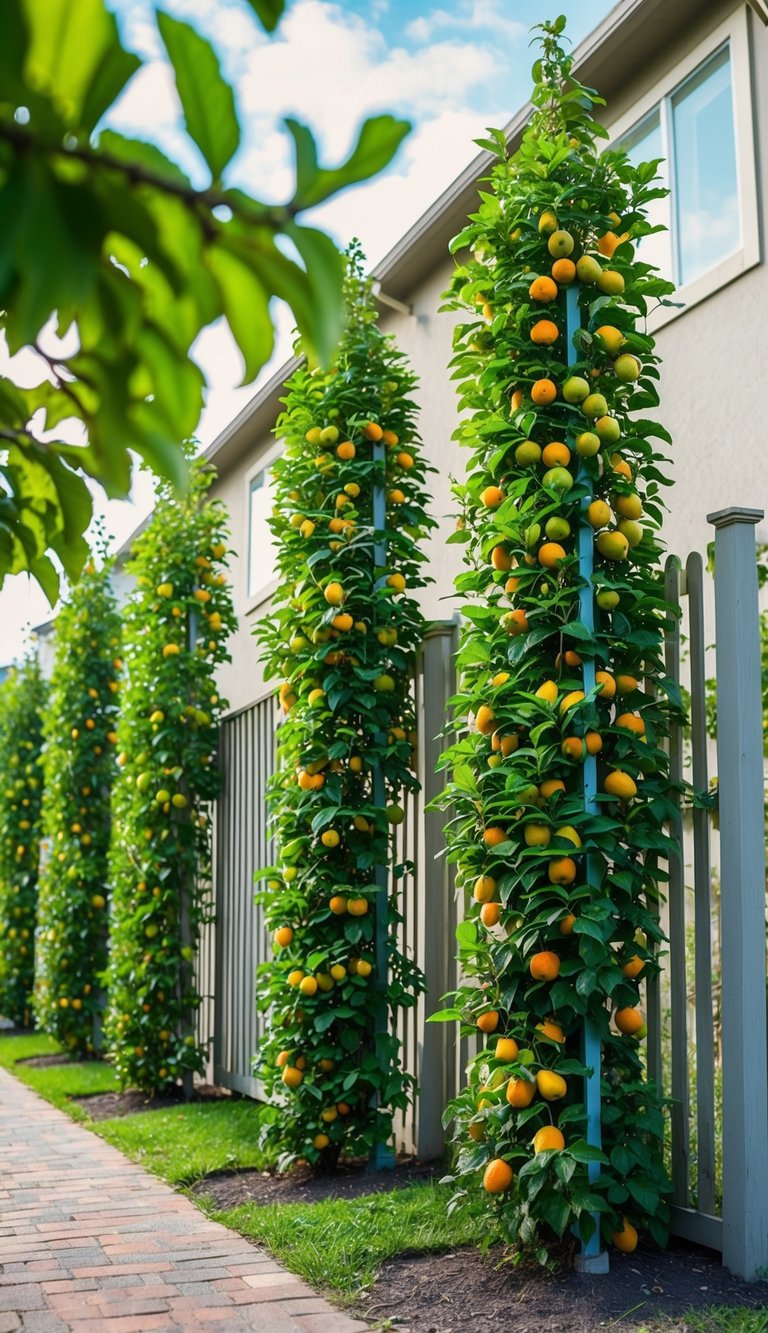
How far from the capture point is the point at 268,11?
78cm

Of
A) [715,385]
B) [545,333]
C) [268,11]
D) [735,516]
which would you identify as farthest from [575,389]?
[268,11]

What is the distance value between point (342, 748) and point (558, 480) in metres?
1.59

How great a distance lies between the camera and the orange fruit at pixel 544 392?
356 centimetres

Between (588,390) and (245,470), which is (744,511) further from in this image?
(245,470)

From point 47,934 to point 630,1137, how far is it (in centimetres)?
655

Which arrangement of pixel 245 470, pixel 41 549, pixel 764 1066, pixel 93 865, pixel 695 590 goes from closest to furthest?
1. pixel 41 549
2. pixel 764 1066
3. pixel 695 590
4. pixel 93 865
5. pixel 245 470

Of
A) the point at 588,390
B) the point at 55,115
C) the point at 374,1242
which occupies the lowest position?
the point at 374,1242

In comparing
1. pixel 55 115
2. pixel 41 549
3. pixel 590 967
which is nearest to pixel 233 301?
pixel 55 115

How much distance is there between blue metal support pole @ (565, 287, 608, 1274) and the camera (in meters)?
3.23

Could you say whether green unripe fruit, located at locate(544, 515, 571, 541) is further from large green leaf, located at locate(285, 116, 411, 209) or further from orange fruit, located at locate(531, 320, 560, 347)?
large green leaf, located at locate(285, 116, 411, 209)

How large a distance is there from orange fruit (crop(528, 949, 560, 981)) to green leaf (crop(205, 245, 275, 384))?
273 centimetres

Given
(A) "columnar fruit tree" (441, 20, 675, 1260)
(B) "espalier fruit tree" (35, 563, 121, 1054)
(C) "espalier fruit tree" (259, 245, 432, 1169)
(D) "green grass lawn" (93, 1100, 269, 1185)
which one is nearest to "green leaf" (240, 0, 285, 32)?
(A) "columnar fruit tree" (441, 20, 675, 1260)

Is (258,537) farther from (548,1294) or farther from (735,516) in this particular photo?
(548,1294)

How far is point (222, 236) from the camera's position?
2.52 ft
